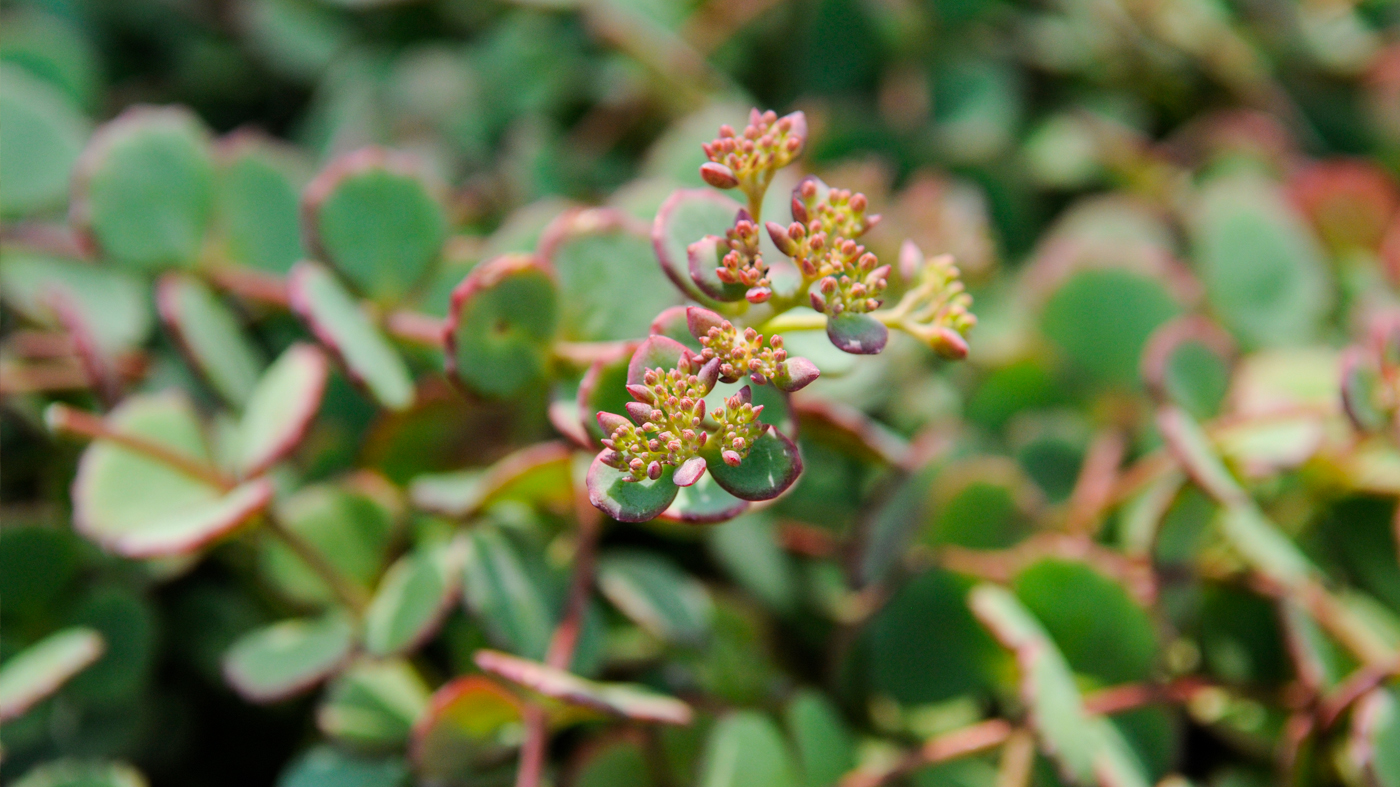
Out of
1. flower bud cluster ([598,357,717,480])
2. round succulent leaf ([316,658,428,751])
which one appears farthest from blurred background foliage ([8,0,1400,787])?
flower bud cluster ([598,357,717,480])

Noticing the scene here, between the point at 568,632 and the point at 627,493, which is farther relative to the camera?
the point at 568,632

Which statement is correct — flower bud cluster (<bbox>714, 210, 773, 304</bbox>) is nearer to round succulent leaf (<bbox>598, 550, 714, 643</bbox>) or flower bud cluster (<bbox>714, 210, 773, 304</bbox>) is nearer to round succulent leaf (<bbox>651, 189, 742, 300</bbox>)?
round succulent leaf (<bbox>651, 189, 742, 300</bbox>)

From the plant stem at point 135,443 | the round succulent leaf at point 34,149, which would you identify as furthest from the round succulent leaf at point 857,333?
the round succulent leaf at point 34,149

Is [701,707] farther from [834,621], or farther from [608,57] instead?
[608,57]

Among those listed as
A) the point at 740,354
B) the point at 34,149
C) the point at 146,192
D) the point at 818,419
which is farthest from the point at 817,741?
the point at 34,149

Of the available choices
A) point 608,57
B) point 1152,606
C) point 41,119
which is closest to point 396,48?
point 608,57

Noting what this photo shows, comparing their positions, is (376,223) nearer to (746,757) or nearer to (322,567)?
(322,567)

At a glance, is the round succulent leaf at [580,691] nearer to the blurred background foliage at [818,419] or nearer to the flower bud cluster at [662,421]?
the blurred background foliage at [818,419]

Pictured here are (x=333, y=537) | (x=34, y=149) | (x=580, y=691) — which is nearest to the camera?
(x=580, y=691)
